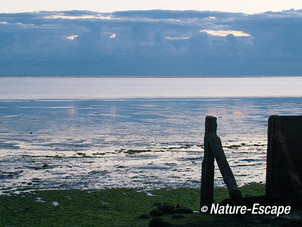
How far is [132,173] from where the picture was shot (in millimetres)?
15859

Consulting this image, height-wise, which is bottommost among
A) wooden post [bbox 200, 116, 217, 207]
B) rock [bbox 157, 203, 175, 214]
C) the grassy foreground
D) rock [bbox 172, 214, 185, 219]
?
the grassy foreground

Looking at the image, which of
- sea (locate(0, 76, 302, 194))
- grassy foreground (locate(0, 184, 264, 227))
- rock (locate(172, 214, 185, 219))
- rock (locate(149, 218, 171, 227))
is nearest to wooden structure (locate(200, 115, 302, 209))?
rock (locate(172, 214, 185, 219))

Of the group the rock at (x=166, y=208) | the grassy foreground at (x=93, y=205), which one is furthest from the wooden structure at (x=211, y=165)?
the rock at (x=166, y=208)

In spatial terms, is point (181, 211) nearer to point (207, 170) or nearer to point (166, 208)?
point (166, 208)

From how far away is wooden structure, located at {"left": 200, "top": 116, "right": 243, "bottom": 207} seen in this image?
9727 millimetres

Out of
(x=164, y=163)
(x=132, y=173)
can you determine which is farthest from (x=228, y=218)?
(x=164, y=163)

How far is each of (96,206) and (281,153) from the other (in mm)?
4495

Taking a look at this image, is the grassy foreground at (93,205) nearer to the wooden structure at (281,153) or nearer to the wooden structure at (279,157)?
the wooden structure at (279,157)

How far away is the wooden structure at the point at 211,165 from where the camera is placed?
383 inches

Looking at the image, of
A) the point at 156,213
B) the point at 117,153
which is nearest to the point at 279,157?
the point at 156,213

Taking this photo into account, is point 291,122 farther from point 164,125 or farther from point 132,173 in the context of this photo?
point 164,125

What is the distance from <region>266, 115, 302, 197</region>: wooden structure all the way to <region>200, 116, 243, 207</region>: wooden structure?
86 cm

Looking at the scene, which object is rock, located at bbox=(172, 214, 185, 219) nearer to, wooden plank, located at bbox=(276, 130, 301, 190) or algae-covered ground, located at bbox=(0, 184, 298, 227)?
algae-covered ground, located at bbox=(0, 184, 298, 227)

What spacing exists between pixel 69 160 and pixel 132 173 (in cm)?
333
